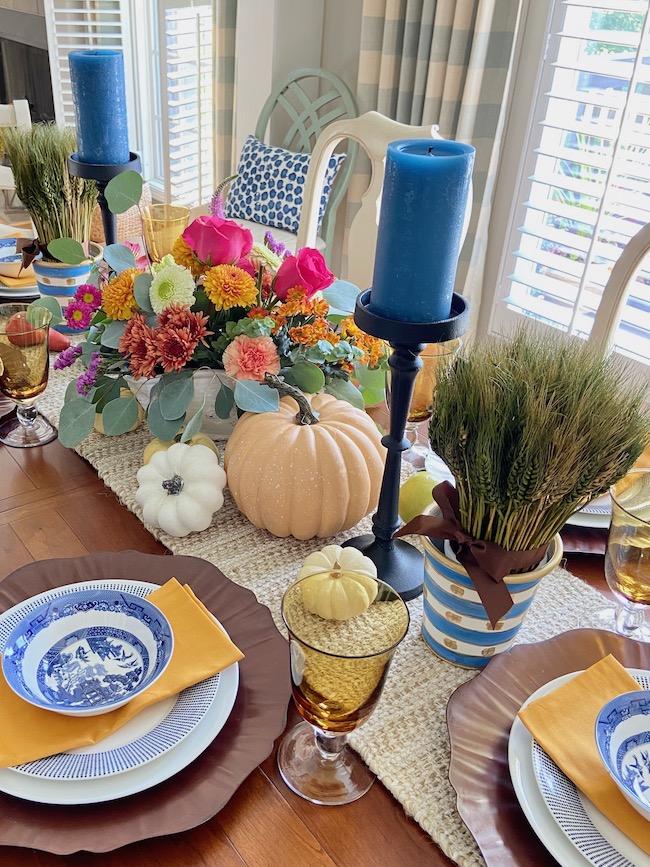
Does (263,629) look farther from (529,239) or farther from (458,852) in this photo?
(529,239)

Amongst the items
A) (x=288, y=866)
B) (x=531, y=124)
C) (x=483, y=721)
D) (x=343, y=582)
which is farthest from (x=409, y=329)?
(x=531, y=124)

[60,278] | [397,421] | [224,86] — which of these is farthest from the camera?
[224,86]

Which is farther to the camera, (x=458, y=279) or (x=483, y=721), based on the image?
(x=458, y=279)

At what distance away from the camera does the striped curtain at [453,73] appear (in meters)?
2.33

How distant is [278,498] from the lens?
89cm

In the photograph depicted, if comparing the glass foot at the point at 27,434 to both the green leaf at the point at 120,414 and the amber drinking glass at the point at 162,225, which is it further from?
the amber drinking glass at the point at 162,225

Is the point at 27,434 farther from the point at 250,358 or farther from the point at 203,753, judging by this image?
the point at 203,753

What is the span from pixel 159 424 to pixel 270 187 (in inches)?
86.9

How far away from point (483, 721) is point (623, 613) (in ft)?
0.77

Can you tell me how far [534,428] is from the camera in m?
0.61

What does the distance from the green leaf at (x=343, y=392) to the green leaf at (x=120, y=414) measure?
10.1 inches

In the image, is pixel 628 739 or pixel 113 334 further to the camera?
pixel 113 334

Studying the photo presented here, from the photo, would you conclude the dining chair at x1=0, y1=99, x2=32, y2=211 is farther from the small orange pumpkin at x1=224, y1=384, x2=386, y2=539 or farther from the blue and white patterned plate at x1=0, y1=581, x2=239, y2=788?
the blue and white patterned plate at x1=0, y1=581, x2=239, y2=788

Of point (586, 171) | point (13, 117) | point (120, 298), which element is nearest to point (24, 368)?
point (120, 298)
